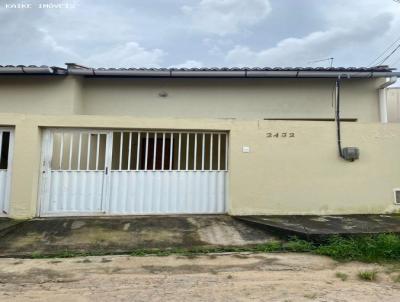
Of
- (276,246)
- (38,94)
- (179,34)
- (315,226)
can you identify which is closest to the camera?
(276,246)

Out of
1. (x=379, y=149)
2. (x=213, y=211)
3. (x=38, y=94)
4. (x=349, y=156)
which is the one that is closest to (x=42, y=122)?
(x=38, y=94)

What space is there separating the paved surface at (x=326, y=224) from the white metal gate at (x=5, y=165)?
201 inches

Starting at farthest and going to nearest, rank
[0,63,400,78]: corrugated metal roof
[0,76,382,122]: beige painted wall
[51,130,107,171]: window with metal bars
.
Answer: [0,76,382,122]: beige painted wall → [0,63,400,78]: corrugated metal roof → [51,130,107,171]: window with metal bars

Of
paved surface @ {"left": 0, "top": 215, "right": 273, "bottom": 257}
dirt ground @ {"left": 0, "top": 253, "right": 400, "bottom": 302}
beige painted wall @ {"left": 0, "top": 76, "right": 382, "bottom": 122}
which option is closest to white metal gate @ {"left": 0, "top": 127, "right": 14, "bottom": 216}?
paved surface @ {"left": 0, "top": 215, "right": 273, "bottom": 257}

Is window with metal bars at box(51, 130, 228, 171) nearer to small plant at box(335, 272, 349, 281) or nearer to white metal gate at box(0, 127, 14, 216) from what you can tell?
white metal gate at box(0, 127, 14, 216)

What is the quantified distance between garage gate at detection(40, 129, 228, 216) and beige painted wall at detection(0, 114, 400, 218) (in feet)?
1.13

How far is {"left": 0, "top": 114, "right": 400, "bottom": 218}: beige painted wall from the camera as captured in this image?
6891 millimetres

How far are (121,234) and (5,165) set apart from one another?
3250mm

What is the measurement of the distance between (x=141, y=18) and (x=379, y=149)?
7.52m

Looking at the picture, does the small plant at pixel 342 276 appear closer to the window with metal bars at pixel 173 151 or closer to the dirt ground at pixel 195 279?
the dirt ground at pixel 195 279

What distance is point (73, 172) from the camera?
679 cm

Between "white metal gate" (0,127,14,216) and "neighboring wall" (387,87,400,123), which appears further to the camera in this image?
"neighboring wall" (387,87,400,123)

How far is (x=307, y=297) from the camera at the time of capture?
11.1 ft

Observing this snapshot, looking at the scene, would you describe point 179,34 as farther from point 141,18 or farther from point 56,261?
point 56,261
